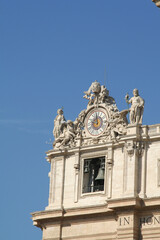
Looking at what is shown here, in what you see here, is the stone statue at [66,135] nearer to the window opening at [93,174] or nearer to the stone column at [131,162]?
the window opening at [93,174]

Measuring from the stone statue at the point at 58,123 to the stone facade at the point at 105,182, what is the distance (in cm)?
16

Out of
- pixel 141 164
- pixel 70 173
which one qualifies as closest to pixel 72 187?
pixel 70 173

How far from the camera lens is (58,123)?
5084 cm

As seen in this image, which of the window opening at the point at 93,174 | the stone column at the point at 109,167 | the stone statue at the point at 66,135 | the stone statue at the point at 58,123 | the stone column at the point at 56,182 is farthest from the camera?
the stone statue at the point at 58,123

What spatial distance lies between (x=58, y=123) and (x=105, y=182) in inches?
203

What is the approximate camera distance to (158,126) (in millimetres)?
47094

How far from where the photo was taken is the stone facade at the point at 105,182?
150 ft

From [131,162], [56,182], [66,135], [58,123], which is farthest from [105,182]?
[58,123]

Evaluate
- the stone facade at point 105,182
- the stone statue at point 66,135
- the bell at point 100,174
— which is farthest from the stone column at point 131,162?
the stone statue at point 66,135

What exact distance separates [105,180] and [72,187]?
89.2 inches

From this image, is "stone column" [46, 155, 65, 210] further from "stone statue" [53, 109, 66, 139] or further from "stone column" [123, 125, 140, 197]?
"stone column" [123, 125, 140, 197]

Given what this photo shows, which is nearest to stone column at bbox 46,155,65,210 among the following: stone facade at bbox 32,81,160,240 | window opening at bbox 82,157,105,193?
stone facade at bbox 32,81,160,240

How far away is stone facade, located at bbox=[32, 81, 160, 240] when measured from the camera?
45.8 meters

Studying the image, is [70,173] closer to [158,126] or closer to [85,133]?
[85,133]
